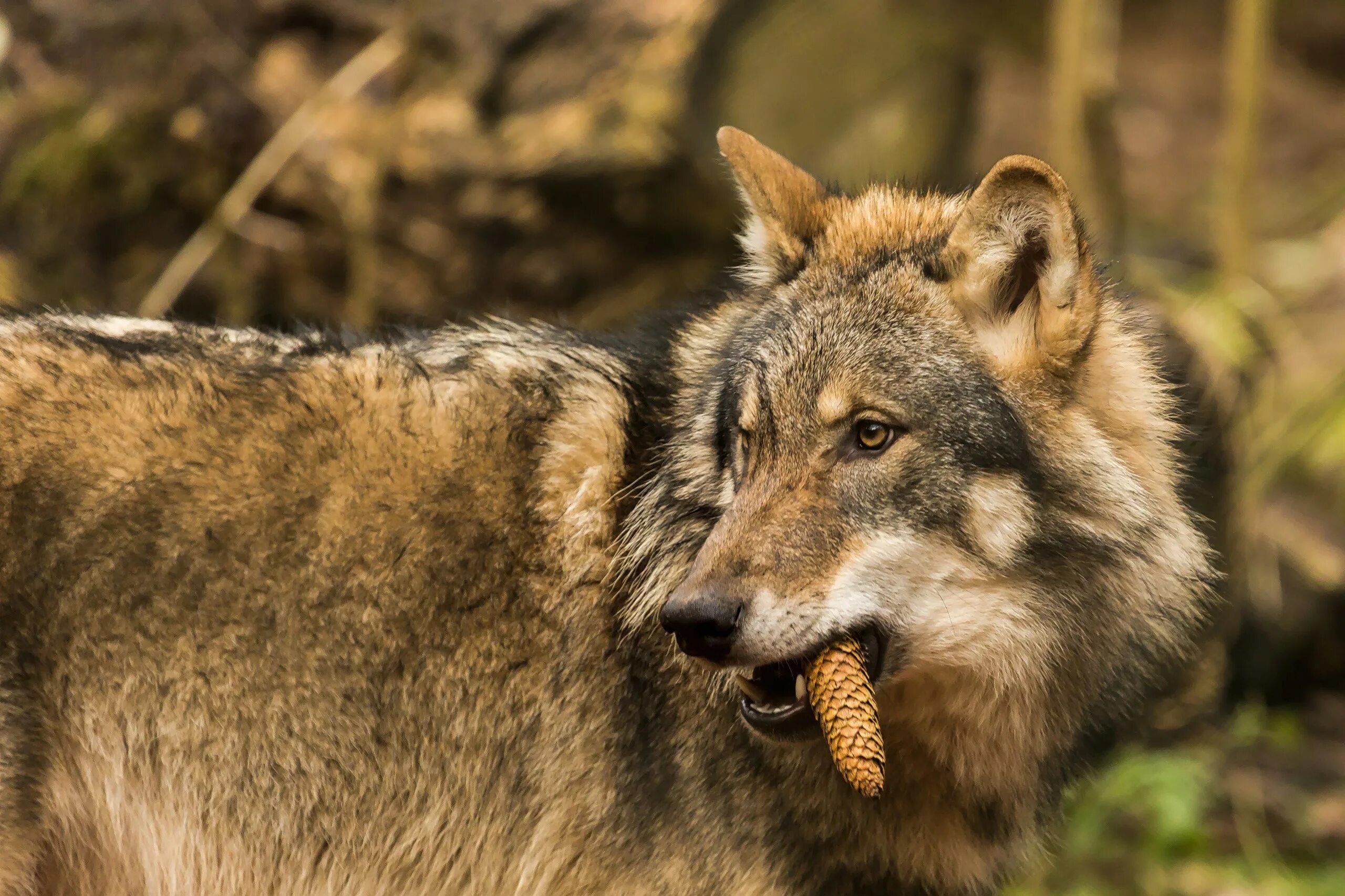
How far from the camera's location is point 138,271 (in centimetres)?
774

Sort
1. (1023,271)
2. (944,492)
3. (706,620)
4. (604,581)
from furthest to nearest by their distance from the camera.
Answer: (604,581) → (1023,271) → (944,492) → (706,620)

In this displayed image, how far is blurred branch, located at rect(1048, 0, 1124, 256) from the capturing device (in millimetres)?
6934

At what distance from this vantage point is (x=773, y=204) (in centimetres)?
372

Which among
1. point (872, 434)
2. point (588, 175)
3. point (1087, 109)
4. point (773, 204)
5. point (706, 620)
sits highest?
point (588, 175)

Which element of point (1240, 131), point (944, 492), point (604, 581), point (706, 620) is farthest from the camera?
point (1240, 131)

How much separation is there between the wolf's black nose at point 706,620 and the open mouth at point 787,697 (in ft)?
0.63

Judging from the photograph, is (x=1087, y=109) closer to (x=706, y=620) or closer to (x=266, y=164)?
(x=266, y=164)

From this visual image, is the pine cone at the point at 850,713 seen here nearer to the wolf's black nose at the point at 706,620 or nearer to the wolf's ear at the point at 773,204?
the wolf's black nose at the point at 706,620

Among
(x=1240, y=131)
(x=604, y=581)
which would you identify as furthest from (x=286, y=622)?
(x=1240, y=131)

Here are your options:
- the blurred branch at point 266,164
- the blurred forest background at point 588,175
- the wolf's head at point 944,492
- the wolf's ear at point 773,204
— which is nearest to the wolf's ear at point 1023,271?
the wolf's head at point 944,492

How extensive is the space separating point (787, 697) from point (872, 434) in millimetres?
674

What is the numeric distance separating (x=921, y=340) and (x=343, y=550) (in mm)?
1575

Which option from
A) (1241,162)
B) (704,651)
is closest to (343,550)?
(704,651)

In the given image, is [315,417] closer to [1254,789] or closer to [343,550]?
[343,550]
